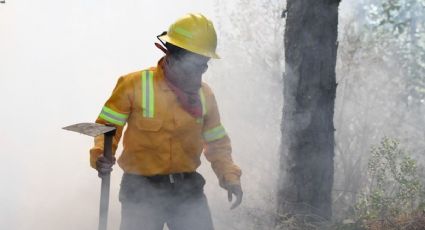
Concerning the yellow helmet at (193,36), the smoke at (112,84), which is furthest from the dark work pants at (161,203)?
the smoke at (112,84)

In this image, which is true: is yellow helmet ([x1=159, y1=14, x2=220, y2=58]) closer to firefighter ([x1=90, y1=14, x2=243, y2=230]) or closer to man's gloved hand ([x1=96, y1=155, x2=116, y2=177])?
firefighter ([x1=90, y1=14, x2=243, y2=230])

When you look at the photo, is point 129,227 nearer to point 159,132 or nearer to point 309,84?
point 159,132

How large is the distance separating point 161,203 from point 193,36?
40.7 inches

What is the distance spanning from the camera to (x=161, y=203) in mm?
3799

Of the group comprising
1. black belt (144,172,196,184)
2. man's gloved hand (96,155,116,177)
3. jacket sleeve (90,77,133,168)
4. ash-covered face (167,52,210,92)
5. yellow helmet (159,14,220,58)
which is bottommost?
black belt (144,172,196,184)

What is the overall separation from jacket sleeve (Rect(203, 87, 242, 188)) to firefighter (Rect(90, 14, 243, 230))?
123 millimetres

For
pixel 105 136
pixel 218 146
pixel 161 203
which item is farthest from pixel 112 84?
pixel 105 136

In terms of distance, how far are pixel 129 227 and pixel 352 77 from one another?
417cm

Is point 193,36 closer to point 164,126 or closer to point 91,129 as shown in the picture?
point 164,126

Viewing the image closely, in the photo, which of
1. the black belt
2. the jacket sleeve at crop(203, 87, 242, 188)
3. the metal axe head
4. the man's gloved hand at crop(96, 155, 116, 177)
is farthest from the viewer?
the jacket sleeve at crop(203, 87, 242, 188)

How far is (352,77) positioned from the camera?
282 inches

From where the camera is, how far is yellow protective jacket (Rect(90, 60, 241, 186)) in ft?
11.9

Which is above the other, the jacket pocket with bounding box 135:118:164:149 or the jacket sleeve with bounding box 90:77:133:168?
the jacket sleeve with bounding box 90:77:133:168

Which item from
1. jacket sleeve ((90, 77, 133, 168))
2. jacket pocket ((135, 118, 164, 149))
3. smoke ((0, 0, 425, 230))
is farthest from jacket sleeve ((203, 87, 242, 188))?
smoke ((0, 0, 425, 230))
